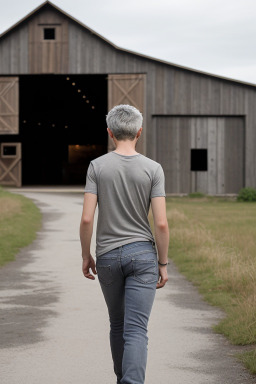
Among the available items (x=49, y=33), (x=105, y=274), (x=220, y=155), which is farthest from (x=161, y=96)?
(x=105, y=274)

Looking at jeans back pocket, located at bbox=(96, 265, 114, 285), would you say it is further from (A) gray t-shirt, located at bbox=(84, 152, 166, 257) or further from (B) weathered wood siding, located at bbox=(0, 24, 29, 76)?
(B) weathered wood siding, located at bbox=(0, 24, 29, 76)

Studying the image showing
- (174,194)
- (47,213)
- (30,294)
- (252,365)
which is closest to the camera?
(252,365)

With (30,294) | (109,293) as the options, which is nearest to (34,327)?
(30,294)

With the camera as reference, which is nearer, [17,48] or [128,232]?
[128,232]

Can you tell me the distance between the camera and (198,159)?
3391cm

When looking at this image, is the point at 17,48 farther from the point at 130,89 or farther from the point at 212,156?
the point at 212,156

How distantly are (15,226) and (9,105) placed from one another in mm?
16701

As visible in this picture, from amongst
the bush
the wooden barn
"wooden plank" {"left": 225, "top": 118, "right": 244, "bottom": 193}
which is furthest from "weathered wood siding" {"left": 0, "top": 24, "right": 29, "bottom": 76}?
the bush

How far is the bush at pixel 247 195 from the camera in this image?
3272 centimetres

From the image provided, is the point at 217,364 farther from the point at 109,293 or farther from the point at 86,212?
the point at 86,212

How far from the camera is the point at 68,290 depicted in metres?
9.86

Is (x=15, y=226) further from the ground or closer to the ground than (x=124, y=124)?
closer to the ground

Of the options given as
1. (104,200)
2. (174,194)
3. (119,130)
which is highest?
(119,130)

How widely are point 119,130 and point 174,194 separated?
2934cm
